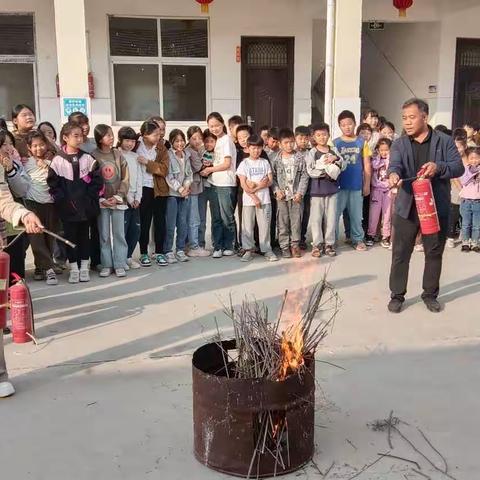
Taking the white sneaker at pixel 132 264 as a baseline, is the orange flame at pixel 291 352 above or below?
above

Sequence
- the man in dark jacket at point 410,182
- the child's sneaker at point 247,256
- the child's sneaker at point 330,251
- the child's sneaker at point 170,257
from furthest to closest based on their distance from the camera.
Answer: the child's sneaker at point 330,251 → the child's sneaker at point 247,256 → the child's sneaker at point 170,257 → the man in dark jacket at point 410,182

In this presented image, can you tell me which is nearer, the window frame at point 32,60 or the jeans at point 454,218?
the jeans at point 454,218

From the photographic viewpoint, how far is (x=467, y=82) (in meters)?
13.5

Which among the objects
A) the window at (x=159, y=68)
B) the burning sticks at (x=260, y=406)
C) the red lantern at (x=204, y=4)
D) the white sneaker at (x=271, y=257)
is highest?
the red lantern at (x=204, y=4)

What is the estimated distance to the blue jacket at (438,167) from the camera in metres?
5.06

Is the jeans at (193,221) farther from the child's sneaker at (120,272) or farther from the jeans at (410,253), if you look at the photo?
the jeans at (410,253)

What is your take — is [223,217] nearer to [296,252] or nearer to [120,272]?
[296,252]

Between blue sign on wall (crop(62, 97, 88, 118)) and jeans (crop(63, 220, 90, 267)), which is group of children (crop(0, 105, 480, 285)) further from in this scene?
blue sign on wall (crop(62, 97, 88, 118))

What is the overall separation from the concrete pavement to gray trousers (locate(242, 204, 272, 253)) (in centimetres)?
74

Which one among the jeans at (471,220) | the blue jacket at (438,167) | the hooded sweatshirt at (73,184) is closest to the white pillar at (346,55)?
the jeans at (471,220)

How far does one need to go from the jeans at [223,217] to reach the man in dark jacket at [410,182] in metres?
2.44

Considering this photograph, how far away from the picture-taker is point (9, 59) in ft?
38.4

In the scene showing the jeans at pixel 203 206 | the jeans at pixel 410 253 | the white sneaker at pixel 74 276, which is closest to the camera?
the jeans at pixel 410 253

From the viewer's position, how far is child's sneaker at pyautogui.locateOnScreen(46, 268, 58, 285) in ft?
20.1
